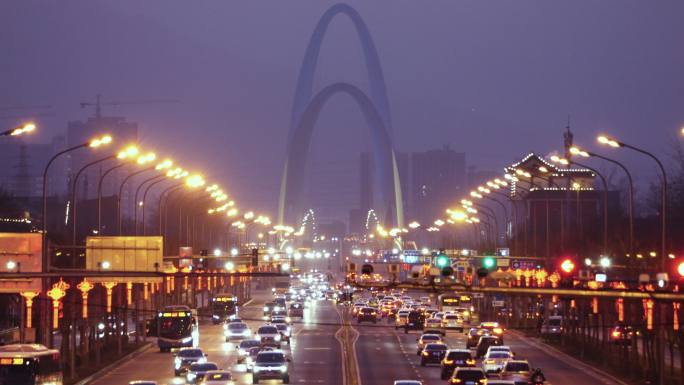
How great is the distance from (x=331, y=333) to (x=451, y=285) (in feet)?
237

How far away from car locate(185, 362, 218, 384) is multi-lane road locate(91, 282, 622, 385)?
2.06 meters

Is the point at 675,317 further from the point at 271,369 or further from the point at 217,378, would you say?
the point at 217,378

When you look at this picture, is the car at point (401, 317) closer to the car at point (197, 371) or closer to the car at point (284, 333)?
the car at point (284, 333)

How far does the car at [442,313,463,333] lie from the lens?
111969 mm

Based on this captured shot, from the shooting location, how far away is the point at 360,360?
84.6 metres

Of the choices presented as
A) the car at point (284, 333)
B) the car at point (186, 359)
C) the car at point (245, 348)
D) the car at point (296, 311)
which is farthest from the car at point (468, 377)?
the car at point (296, 311)

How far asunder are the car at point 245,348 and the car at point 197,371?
14.3 meters

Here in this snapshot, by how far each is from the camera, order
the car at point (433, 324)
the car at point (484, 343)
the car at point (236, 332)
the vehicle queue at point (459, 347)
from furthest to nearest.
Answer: the car at point (433, 324)
the car at point (236, 332)
the car at point (484, 343)
the vehicle queue at point (459, 347)

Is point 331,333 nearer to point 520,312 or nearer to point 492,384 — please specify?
point 520,312

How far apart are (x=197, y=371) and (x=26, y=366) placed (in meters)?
11.5

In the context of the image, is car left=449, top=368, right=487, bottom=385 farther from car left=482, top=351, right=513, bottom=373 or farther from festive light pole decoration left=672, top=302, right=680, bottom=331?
festive light pole decoration left=672, top=302, right=680, bottom=331

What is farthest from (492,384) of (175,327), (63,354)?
(175,327)

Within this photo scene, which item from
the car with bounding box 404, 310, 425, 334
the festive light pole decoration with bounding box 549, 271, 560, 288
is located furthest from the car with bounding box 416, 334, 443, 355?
the car with bounding box 404, 310, 425, 334

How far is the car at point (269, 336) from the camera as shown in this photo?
90.2 metres
